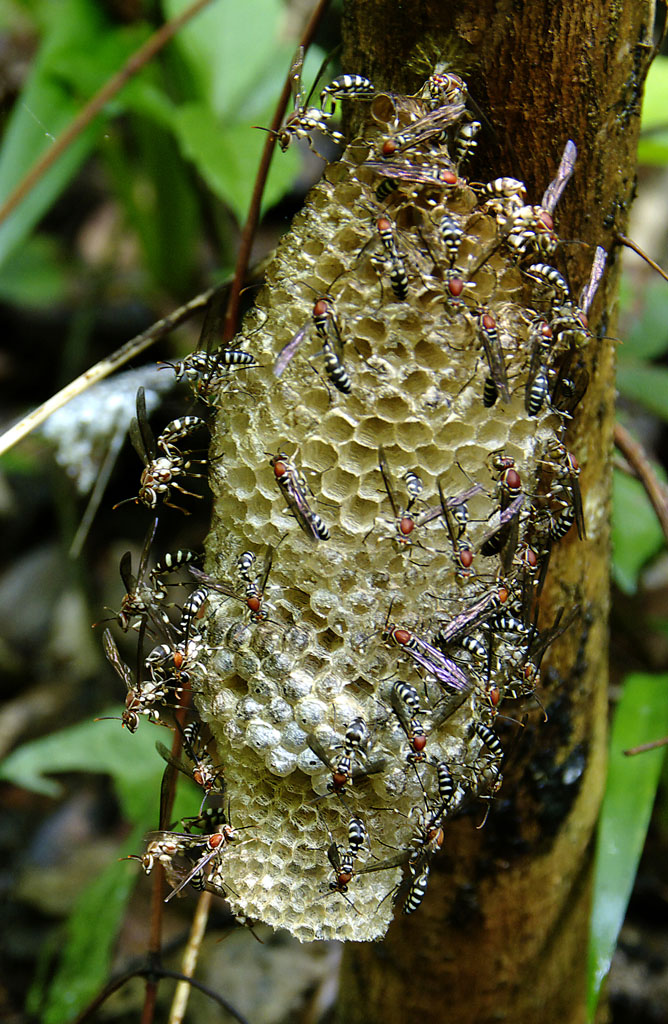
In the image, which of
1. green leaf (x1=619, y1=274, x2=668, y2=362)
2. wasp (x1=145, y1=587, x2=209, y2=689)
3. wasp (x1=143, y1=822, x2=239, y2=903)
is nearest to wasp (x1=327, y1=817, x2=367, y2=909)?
wasp (x1=143, y1=822, x2=239, y2=903)

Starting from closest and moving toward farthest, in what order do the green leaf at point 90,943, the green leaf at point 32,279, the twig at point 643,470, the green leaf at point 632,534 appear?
1. the twig at point 643,470
2. the green leaf at point 632,534
3. the green leaf at point 90,943
4. the green leaf at point 32,279

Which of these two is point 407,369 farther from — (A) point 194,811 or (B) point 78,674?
(B) point 78,674

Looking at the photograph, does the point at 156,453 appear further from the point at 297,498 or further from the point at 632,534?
the point at 632,534

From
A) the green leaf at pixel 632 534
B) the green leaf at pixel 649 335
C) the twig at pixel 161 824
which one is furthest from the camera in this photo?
the green leaf at pixel 649 335

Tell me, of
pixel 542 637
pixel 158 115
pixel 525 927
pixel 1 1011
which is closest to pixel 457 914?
pixel 525 927

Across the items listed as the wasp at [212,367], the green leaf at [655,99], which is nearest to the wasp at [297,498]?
the wasp at [212,367]

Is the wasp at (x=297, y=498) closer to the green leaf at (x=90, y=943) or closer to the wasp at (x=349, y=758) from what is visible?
the wasp at (x=349, y=758)

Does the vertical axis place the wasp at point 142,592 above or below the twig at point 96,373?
below
